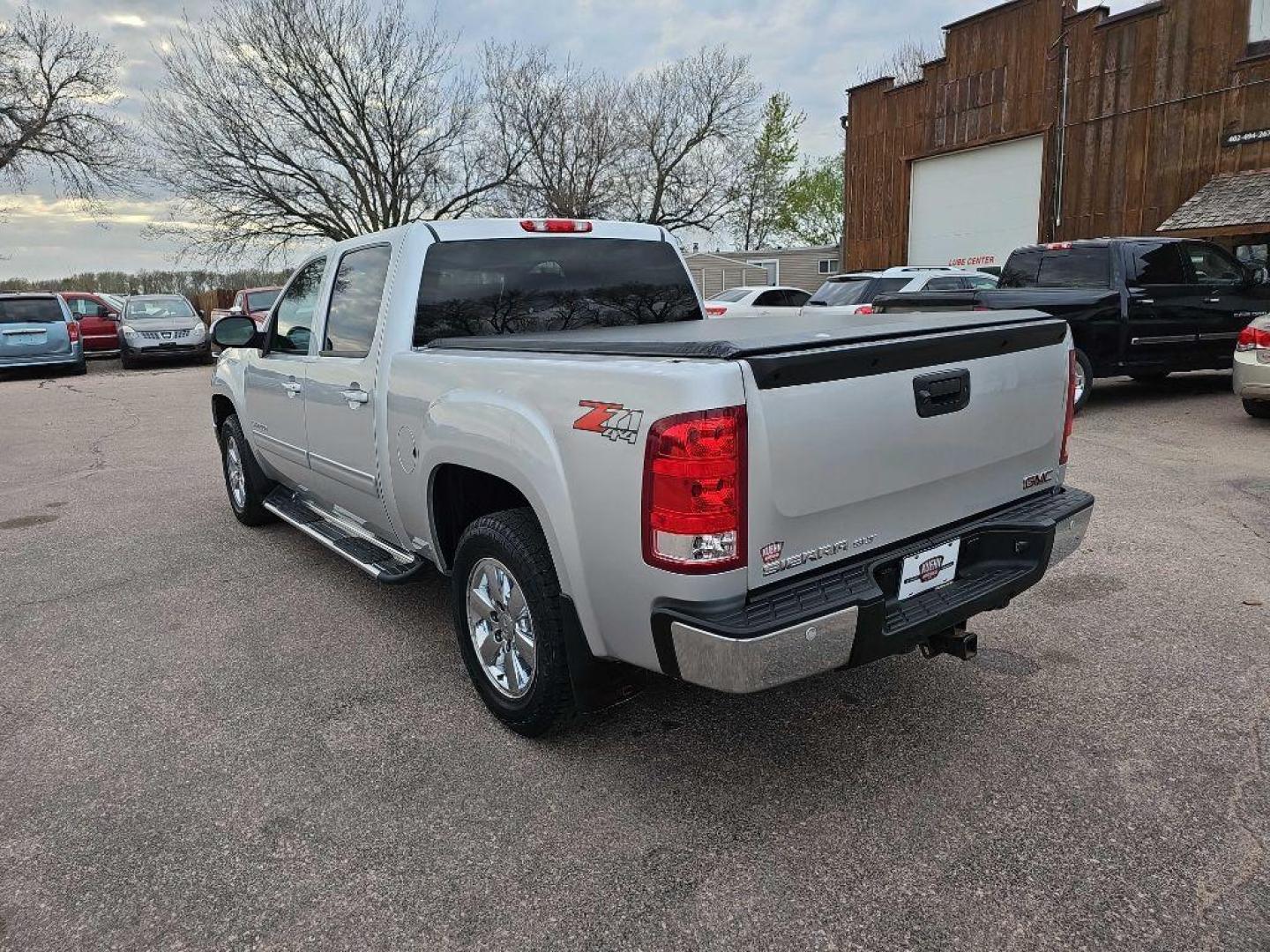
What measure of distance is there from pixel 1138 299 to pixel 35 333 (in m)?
19.3

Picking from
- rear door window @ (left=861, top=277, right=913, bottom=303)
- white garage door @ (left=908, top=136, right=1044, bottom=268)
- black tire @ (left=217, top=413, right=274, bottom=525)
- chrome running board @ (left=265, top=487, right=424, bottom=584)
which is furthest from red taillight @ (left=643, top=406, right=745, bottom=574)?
white garage door @ (left=908, top=136, right=1044, bottom=268)

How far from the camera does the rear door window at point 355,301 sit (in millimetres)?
3818

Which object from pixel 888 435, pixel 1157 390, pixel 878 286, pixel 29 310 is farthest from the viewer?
pixel 29 310

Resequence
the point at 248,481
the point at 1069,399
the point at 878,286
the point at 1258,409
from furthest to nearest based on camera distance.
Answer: the point at 878,286
the point at 1258,409
the point at 248,481
the point at 1069,399

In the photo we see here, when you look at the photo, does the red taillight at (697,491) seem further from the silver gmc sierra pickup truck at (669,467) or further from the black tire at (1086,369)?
the black tire at (1086,369)

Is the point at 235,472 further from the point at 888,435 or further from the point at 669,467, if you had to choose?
the point at 888,435

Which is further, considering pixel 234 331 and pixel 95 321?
pixel 95 321

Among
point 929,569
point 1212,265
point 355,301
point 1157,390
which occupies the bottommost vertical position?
point 1157,390

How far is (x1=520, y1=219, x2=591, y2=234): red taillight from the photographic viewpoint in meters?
3.94

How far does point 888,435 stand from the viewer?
98.0 inches

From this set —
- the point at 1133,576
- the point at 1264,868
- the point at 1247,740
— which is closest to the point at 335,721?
the point at 1264,868

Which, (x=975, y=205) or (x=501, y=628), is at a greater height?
(x=975, y=205)

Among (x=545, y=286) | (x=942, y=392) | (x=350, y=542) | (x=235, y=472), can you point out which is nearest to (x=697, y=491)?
(x=942, y=392)

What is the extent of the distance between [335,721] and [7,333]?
18.0 metres
